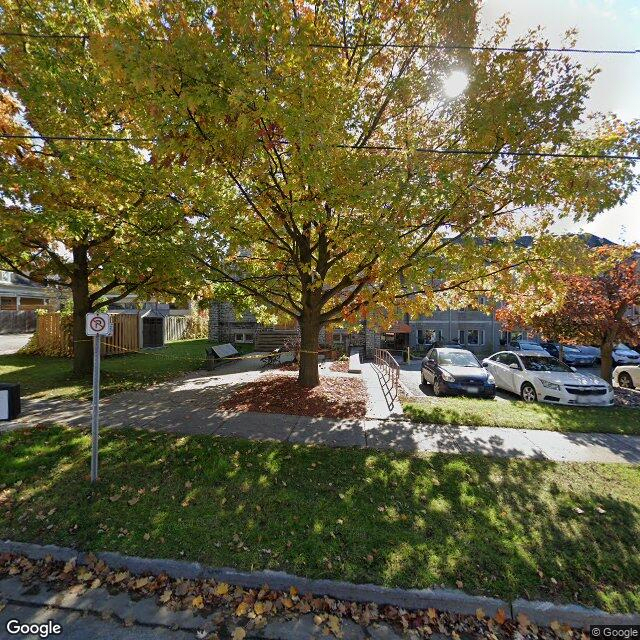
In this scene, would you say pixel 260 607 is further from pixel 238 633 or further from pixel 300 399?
pixel 300 399

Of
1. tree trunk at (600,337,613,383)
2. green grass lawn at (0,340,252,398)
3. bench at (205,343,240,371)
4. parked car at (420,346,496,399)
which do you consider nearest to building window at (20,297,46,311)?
green grass lawn at (0,340,252,398)

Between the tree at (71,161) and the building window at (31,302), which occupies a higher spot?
the tree at (71,161)

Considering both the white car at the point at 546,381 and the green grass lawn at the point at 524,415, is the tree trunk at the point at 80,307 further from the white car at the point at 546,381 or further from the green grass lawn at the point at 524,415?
the white car at the point at 546,381

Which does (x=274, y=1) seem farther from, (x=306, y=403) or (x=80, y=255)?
(x=80, y=255)

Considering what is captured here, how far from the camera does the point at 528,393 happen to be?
995 centimetres

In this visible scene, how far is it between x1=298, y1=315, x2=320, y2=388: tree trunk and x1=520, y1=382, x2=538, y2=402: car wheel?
6.12 meters

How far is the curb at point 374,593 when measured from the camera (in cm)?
277

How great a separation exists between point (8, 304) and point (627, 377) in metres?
43.2

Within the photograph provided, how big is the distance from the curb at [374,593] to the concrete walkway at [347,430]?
2.63 metres

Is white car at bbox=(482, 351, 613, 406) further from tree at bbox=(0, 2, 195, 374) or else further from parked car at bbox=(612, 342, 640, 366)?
parked car at bbox=(612, 342, 640, 366)

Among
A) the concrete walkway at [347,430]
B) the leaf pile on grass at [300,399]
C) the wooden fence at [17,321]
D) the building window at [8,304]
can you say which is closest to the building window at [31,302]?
the building window at [8,304]

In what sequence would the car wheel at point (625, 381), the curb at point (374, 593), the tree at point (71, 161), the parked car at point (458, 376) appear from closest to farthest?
1. the curb at point (374, 593)
2. the tree at point (71, 161)
3. the parked car at point (458, 376)
4. the car wheel at point (625, 381)

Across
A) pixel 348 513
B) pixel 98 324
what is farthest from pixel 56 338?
pixel 348 513

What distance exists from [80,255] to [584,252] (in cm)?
1300
